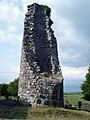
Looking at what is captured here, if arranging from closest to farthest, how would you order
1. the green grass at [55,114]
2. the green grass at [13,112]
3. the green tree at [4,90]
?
the green grass at [55,114] < the green grass at [13,112] < the green tree at [4,90]

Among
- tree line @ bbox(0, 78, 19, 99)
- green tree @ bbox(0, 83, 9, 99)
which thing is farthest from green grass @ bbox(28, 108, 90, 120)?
green tree @ bbox(0, 83, 9, 99)

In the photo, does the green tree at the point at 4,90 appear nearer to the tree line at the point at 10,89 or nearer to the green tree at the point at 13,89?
the tree line at the point at 10,89

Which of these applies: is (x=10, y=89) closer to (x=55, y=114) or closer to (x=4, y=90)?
(x=4, y=90)

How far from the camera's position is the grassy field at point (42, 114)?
100 ft

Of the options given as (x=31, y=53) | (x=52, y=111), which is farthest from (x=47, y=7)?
(x=52, y=111)

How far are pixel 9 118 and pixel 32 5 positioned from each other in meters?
14.9

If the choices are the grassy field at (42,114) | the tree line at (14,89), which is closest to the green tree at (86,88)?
the tree line at (14,89)

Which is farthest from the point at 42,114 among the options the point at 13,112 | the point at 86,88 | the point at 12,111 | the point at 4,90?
the point at 4,90

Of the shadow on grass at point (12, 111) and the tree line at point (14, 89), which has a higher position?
the tree line at point (14, 89)

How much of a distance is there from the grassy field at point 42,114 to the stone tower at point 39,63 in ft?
10.9

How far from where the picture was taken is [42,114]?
31.4 m

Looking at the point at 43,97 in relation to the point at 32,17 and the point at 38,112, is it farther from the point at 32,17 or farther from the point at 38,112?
the point at 32,17

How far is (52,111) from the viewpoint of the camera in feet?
105

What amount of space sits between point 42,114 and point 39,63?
9493mm
